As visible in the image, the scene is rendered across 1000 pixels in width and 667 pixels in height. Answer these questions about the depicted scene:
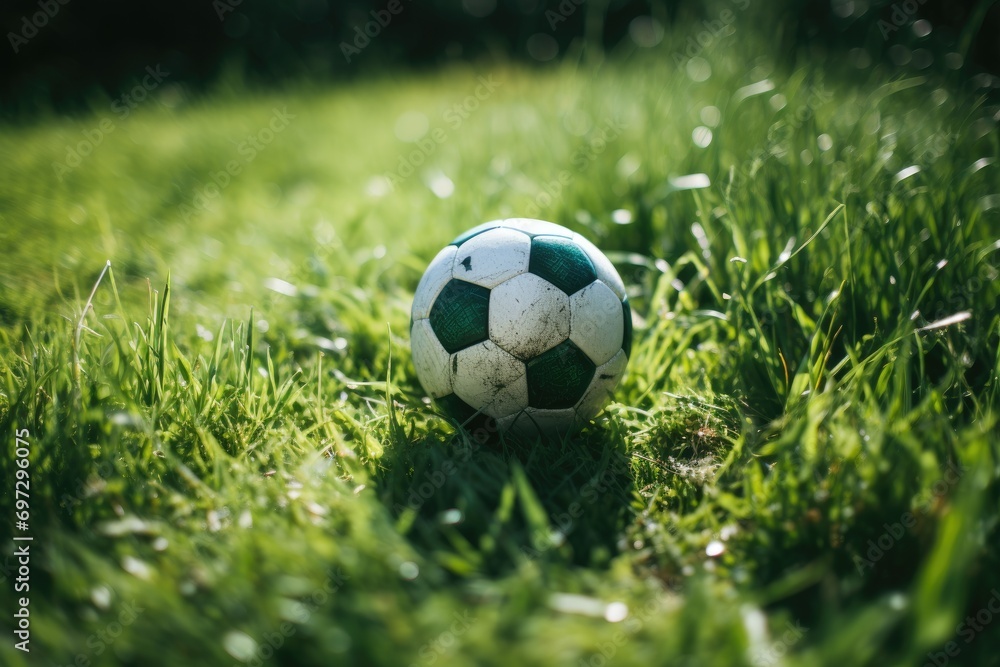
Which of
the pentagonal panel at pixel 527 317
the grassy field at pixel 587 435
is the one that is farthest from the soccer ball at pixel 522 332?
the grassy field at pixel 587 435

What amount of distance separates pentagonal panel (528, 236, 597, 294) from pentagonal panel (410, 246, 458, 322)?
0.26 metres

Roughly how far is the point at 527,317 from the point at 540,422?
0.33 m

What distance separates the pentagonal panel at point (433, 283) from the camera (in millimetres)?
2080

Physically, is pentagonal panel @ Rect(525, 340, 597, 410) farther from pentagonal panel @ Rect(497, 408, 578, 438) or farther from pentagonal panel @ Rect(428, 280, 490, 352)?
pentagonal panel @ Rect(428, 280, 490, 352)

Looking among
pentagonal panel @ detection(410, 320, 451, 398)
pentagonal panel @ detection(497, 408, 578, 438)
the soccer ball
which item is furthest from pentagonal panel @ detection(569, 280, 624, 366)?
pentagonal panel @ detection(410, 320, 451, 398)

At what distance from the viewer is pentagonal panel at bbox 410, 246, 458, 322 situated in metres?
2.08

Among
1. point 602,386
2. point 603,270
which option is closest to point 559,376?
point 602,386

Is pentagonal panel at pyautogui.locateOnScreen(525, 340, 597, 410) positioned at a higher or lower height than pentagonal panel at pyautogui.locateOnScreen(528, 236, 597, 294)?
lower

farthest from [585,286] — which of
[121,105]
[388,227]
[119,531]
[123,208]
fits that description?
[121,105]

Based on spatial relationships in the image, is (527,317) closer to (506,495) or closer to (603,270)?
(603,270)

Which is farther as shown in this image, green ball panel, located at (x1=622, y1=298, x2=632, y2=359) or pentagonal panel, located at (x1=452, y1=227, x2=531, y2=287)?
green ball panel, located at (x1=622, y1=298, x2=632, y2=359)

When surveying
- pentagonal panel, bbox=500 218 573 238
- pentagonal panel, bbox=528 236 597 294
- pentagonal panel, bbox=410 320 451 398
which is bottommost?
pentagonal panel, bbox=410 320 451 398

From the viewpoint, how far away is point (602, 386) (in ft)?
6.77

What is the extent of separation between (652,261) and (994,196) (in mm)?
1487
